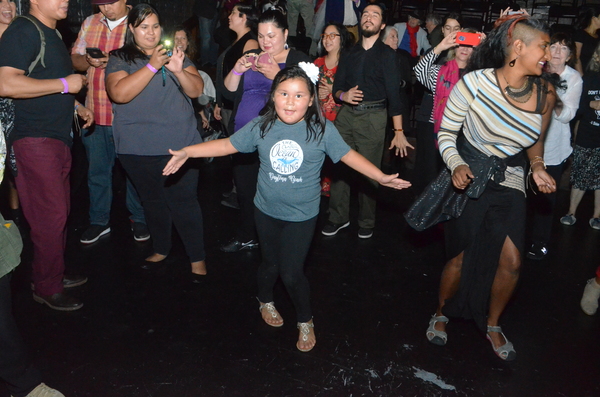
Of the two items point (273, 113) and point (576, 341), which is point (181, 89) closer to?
point (273, 113)

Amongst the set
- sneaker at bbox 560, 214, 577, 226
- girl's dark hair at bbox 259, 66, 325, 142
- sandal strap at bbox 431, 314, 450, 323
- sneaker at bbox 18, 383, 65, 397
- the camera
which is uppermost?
the camera

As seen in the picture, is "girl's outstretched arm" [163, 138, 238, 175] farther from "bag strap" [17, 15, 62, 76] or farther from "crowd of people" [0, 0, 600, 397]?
"bag strap" [17, 15, 62, 76]

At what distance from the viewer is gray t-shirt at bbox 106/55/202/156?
357 cm

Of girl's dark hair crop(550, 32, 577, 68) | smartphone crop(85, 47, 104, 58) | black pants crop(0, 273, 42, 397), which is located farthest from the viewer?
girl's dark hair crop(550, 32, 577, 68)

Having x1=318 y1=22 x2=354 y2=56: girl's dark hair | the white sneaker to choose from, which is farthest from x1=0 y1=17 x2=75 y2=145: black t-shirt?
the white sneaker

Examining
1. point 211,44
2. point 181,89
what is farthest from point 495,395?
point 211,44

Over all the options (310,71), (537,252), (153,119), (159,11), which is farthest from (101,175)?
(159,11)

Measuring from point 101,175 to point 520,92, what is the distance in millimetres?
3237

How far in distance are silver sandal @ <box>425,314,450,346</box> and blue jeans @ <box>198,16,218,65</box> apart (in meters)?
6.73

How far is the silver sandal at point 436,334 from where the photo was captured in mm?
3273

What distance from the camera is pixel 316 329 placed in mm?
3418

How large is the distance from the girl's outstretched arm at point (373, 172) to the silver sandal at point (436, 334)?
36.9 inches

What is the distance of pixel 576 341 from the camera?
340cm

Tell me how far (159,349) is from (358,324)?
1211 mm
